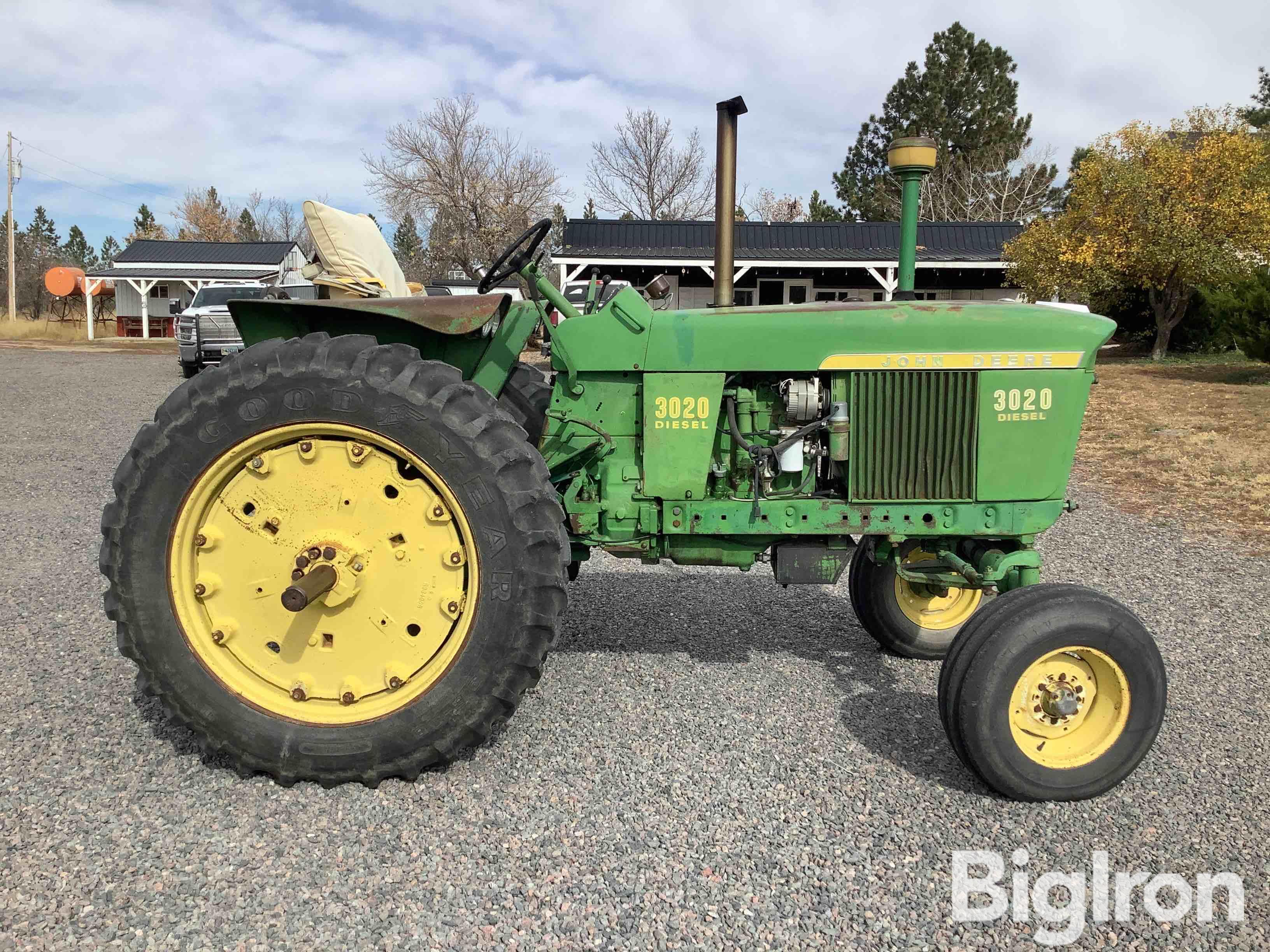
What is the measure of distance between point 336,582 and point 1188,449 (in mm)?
9520

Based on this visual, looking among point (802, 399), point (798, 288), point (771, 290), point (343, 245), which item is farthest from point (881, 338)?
point (771, 290)

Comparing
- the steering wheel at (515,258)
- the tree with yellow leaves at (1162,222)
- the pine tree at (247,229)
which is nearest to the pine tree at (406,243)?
the pine tree at (247,229)

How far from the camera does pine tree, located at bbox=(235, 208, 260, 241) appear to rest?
189 ft

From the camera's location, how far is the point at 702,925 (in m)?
2.09

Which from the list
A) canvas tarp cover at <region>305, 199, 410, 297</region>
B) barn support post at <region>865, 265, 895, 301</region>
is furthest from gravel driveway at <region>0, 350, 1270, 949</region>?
barn support post at <region>865, 265, 895, 301</region>

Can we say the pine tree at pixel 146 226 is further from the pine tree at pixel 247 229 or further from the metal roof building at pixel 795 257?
the metal roof building at pixel 795 257

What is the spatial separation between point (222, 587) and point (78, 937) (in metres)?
0.98

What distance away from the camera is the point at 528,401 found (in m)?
3.61

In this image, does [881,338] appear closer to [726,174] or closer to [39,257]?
[726,174]

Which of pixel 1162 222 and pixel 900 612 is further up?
pixel 1162 222

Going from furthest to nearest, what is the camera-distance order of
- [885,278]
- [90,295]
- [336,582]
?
[90,295]
[885,278]
[336,582]

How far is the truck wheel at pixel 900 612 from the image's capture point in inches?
147

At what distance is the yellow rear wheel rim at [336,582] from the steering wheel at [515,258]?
820mm

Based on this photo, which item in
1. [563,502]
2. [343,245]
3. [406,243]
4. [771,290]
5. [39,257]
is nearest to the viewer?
[563,502]
